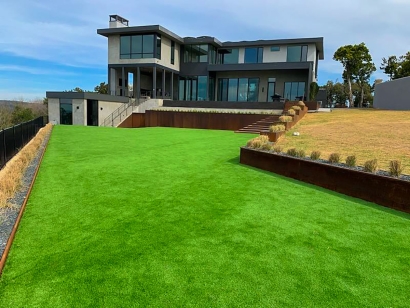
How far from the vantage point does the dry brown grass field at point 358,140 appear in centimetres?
821

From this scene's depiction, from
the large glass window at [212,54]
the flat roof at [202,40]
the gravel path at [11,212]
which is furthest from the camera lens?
the large glass window at [212,54]

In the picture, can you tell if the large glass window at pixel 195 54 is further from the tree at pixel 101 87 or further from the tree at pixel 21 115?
the tree at pixel 101 87

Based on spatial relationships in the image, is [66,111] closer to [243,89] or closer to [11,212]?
[243,89]

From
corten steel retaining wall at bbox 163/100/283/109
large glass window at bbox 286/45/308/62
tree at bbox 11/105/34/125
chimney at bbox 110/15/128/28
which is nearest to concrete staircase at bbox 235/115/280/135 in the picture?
corten steel retaining wall at bbox 163/100/283/109

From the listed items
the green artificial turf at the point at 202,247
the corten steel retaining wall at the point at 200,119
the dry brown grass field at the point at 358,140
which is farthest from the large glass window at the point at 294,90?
the green artificial turf at the point at 202,247

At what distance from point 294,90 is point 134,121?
49.1 feet

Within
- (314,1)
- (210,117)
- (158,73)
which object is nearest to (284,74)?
(210,117)

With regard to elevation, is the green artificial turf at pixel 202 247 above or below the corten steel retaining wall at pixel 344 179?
below

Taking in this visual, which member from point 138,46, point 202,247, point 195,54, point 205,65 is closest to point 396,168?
point 202,247

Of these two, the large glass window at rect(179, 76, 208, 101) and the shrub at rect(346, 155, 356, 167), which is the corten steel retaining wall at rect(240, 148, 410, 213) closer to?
the shrub at rect(346, 155, 356, 167)

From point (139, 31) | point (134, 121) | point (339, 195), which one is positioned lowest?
point (339, 195)

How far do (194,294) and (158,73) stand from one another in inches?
1185

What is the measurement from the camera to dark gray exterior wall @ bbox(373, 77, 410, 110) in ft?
71.2

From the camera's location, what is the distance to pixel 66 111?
23.2m
